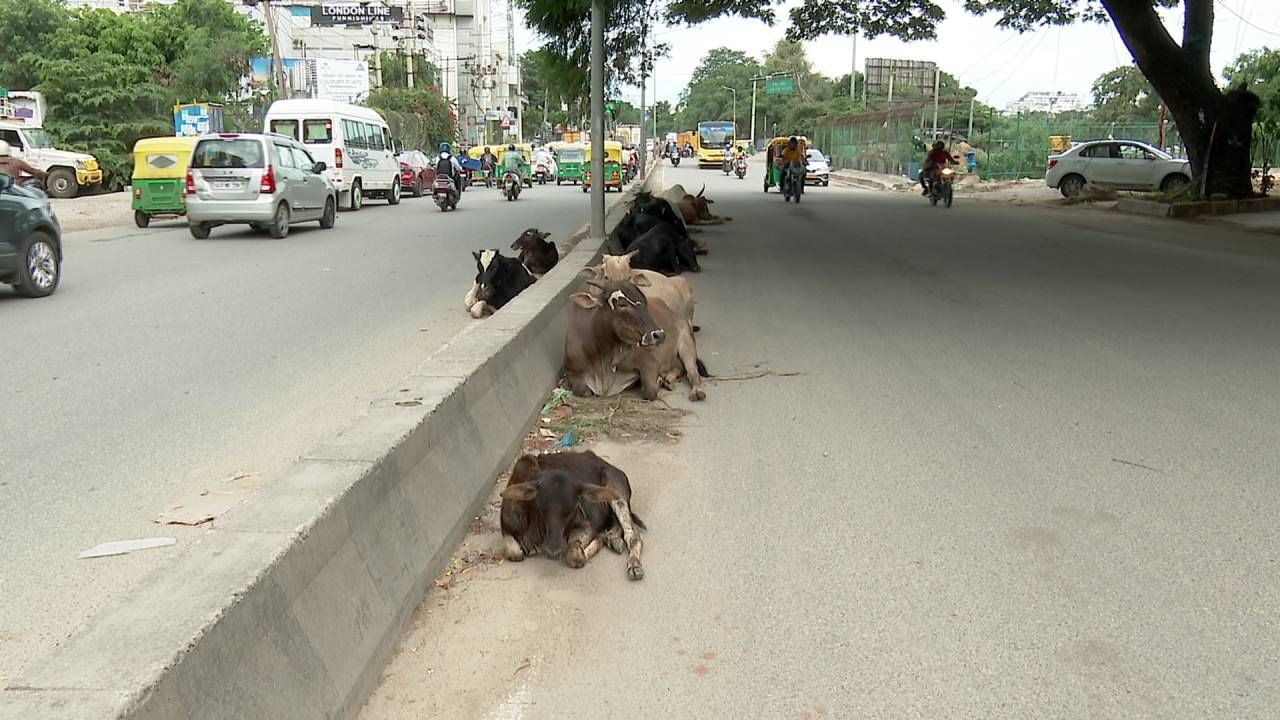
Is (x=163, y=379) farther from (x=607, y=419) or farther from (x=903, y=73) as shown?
(x=903, y=73)

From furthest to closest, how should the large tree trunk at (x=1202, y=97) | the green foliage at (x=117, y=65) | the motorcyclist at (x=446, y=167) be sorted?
the green foliage at (x=117, y=65)
the motorcyclist at (x=446, y=167)
the large tree trunk at (x=1202, y=97)

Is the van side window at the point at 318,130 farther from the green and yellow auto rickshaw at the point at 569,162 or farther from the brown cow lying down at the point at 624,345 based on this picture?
the brown cow lying down at the point at 624,345

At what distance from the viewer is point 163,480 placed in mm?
5434

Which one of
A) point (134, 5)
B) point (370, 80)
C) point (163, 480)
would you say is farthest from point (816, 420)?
point (134, 5)

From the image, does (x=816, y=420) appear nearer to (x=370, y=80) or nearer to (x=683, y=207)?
(x=683, y=207)

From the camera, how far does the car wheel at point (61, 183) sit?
98.1ft

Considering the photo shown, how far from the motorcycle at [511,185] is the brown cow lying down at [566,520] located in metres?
26.9

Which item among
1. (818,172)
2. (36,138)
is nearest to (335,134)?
(36,138)

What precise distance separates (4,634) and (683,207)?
1714 cm

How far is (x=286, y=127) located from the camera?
2602 centimetres

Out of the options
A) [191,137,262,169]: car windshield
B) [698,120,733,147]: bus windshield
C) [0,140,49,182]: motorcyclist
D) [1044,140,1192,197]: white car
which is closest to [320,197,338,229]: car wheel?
[191,137,262,169]: car windshield

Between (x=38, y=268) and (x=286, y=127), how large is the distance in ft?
50.4

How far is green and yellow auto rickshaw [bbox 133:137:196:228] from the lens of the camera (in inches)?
818

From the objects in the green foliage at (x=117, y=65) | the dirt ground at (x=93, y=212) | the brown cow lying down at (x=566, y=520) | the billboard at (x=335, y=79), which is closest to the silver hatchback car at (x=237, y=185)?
the dirt ground at (x=93, y=212)
